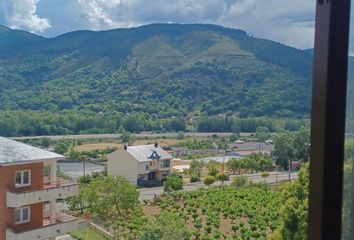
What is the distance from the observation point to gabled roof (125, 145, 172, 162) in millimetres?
8192

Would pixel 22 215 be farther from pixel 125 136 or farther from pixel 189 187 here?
pixel 125 136

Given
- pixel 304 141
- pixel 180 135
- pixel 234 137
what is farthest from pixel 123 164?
pixel 304 141

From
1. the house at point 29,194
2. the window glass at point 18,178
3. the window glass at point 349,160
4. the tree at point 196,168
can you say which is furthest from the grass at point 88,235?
the window glass at point 349,160

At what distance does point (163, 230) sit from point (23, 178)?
7.13 ft

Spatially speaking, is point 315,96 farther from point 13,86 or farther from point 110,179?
point 13,86

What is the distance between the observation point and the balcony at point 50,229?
8.54ft

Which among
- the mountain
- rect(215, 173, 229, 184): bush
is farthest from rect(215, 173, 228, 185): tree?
the mountain

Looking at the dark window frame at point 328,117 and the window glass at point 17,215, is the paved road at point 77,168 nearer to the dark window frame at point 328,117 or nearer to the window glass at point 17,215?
the window glass at point 17,215

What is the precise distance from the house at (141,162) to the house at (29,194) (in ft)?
12.9

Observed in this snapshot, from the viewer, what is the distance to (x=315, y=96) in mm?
267

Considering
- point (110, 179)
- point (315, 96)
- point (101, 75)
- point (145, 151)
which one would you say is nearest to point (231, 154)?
point (145, 151)

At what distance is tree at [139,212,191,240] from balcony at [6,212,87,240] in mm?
1234

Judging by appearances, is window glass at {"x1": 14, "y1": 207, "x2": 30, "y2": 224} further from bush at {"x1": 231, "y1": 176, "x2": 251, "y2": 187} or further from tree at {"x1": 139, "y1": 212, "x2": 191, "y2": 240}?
bush at {"x1": 231, "y1": 176, "x2": 251, "y2": 187}

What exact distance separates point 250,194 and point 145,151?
2453mm
